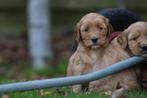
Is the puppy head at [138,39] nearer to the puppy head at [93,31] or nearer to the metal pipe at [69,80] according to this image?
the metal pipe at [69,80]

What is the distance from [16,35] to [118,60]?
24.7ft

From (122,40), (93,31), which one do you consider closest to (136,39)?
(122,40)

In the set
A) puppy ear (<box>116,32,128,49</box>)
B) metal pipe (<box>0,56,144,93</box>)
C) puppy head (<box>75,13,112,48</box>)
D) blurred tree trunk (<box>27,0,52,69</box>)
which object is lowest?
blurred tree trunk (<box>27,0,52,69</box>)

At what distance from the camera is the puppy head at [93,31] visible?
7621mm

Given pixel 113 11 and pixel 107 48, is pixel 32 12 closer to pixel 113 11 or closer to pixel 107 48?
pixel 113 11

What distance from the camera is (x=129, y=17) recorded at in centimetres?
894

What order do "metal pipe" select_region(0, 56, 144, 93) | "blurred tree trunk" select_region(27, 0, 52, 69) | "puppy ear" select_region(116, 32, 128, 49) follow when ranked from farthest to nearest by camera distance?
"blurred tree trunk" select_region(27, 0, 52, 69) < "puppy ear" select_region(116, 32, 128, 49) < "metal pipe" select_region(0, 56, 144, 93)

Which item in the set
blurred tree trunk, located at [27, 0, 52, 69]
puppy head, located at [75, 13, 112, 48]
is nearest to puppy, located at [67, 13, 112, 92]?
puppy head, located at [75, 13, 112, 48]

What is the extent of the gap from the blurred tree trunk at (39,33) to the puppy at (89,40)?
Result: 5463 millimetres

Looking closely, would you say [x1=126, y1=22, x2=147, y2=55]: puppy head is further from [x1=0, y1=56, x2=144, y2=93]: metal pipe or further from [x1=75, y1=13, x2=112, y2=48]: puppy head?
[x1=75, y1=13, x2=112, y2=48]: puppy head

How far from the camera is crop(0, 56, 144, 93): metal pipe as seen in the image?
24.0 ft

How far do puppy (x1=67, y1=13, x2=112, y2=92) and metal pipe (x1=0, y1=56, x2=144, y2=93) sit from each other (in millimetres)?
268

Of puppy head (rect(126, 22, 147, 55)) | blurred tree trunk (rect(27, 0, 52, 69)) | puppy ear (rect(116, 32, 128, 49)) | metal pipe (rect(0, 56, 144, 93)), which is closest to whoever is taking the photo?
metal pipe (rect(0, 56, 144, 93))

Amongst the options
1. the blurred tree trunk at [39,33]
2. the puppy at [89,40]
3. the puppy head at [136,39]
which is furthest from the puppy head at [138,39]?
the blurred tree trunk at [39,33]
